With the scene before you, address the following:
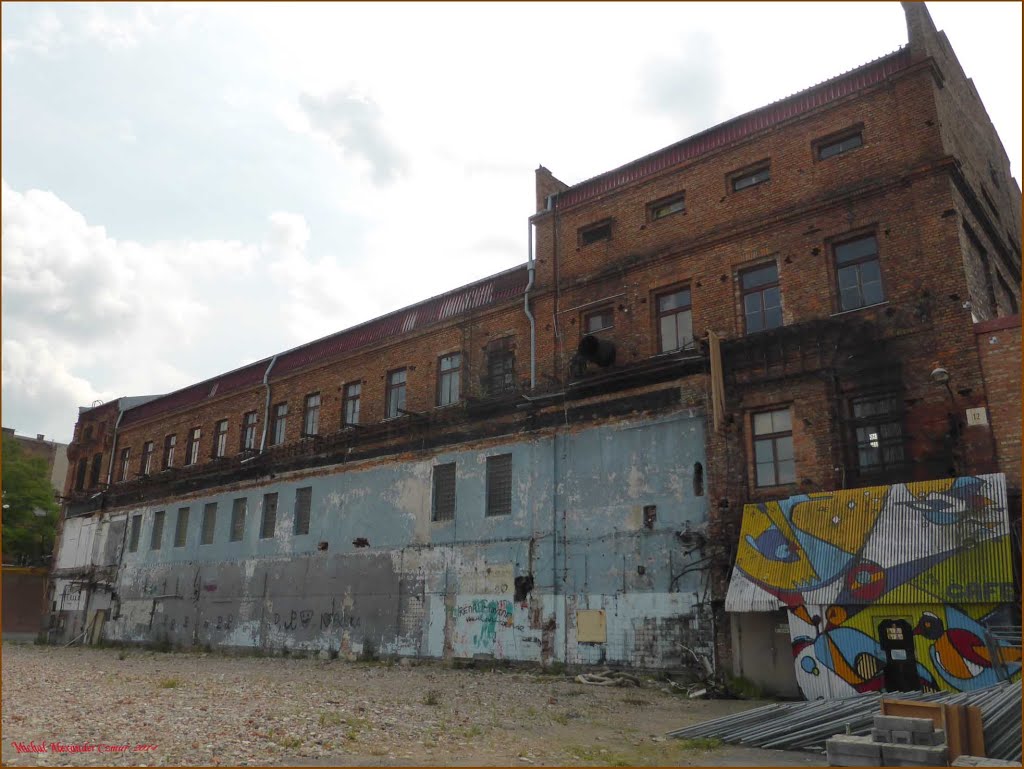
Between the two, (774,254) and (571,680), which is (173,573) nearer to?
(571,680)

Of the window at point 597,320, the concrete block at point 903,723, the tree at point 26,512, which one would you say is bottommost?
the concrete block at point 903,723

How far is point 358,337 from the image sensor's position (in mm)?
24828

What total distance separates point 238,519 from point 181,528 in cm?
378

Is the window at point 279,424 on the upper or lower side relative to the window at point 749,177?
lower

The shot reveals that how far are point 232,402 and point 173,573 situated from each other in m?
6.61

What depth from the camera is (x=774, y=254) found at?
1602cm

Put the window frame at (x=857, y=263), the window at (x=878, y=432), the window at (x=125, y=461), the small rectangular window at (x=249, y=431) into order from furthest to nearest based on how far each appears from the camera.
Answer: the window at (x=125, y=461) → the small rectangular window at (x=249, y=431) → the window frame at (x=857, y=263) → the window at (x=878, y=432)

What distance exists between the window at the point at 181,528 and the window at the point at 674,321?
20.2 metres

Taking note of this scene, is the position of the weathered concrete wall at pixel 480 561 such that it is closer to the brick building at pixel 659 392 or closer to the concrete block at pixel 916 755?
the brick building at pixel 659 392

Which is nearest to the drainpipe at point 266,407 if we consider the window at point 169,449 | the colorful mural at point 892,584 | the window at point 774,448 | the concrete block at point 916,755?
the window at point 169,449

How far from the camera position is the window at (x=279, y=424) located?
1040 inches

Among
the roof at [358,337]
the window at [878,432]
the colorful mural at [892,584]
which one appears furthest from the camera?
the roof at [358,337]

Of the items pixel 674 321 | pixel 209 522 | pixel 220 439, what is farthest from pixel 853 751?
pixel 220 439

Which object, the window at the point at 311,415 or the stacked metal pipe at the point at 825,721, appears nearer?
the stacked metal pipe at the point at 825,721
